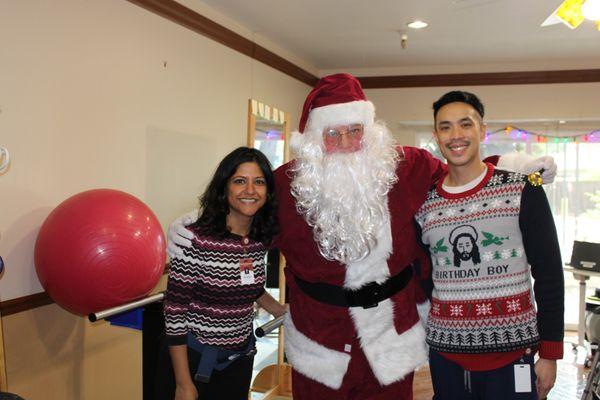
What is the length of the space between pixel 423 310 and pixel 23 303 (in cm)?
173

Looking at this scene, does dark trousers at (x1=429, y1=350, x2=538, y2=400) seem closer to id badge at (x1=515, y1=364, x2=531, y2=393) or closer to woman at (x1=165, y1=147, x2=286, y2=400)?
id badge at (x1=515, y1=364, x2=531, y2=393)

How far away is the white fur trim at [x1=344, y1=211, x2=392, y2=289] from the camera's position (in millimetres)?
1871

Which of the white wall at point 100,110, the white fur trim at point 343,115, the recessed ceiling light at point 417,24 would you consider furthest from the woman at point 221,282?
the recessed ceiling light at point 417,24

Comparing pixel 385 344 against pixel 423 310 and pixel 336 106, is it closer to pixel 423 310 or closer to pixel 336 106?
pixel 423 310

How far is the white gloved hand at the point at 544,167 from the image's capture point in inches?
68.4

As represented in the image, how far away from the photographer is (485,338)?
5.32 feet

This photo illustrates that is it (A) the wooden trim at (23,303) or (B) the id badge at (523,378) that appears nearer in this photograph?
(B) the id badge at (523,378)

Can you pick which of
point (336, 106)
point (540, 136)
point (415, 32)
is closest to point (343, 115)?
point (336, 106)

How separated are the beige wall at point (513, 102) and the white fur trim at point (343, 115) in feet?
12.7

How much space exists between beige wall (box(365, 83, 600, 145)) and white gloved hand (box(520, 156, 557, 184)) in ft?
13.3

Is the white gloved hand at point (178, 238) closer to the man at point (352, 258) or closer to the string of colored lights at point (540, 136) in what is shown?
the man at point (352, 258)

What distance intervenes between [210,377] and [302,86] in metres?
4.16

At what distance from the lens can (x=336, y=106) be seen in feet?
6.74

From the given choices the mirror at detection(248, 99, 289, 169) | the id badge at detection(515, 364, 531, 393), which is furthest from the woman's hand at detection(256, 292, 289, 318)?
the mirror at detection(248, 99, 289, 169)
